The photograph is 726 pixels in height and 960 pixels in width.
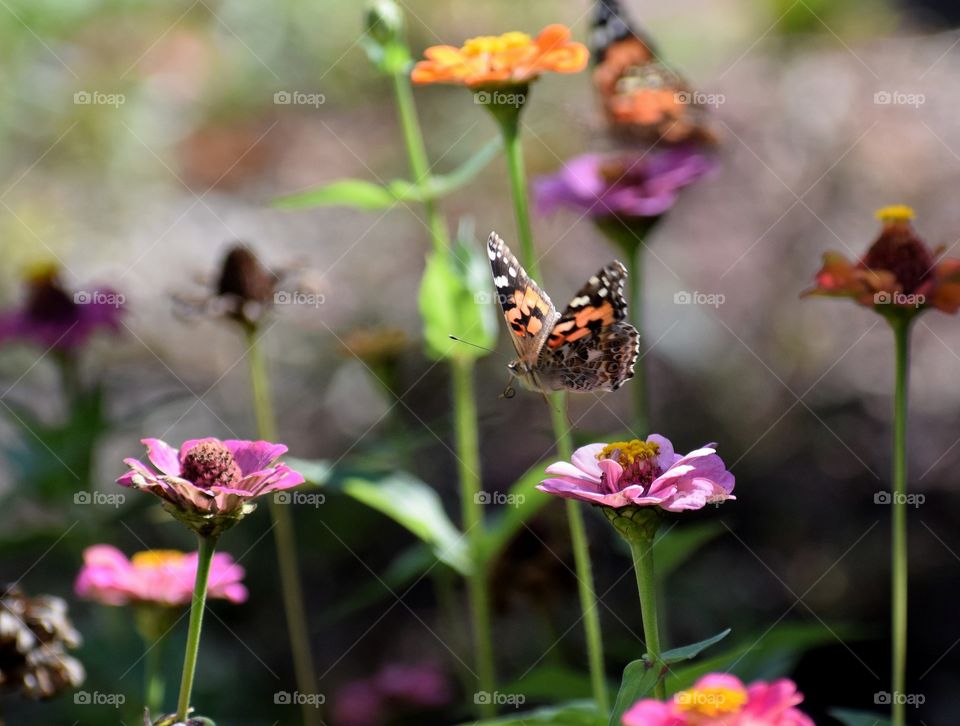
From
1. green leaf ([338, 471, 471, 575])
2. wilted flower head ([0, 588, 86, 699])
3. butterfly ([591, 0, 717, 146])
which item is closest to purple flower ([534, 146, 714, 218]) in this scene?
butterfly ([591, 0, 717, 146])

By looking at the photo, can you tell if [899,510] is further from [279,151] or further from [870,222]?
[279,151]

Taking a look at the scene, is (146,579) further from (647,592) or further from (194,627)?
(647,592)

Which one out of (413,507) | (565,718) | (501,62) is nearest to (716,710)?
(565,718)

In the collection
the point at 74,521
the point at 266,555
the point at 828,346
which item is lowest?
the point at 266,555

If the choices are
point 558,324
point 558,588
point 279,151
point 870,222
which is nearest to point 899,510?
Result: point 558,324

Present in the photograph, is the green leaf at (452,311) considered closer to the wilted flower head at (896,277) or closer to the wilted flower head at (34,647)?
the wilted flower head at (896,277)

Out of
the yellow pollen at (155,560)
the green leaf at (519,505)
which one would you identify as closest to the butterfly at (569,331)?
the green leaf at (519,505)

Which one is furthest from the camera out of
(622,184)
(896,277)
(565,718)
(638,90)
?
(638,90)
